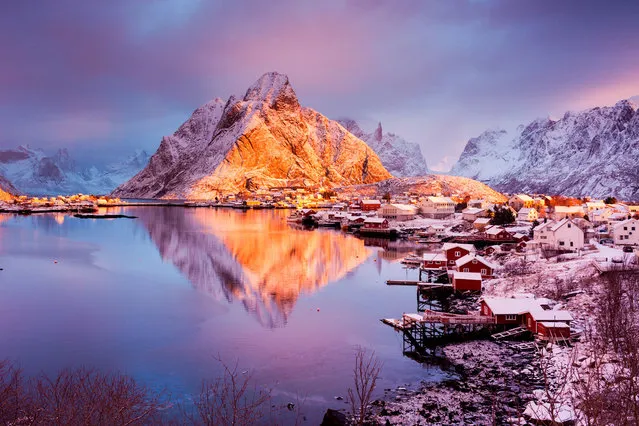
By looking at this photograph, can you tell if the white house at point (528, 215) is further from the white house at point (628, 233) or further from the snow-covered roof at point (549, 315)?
the snow-covered roof at point (549, 315)

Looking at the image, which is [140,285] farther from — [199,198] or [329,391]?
[199,198]

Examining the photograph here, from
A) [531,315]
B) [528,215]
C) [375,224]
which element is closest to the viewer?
[531,315]

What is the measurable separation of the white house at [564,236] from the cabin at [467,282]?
41.7 ft

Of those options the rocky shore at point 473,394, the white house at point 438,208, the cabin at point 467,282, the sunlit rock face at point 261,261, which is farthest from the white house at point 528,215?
the rocky shore at point 473,394

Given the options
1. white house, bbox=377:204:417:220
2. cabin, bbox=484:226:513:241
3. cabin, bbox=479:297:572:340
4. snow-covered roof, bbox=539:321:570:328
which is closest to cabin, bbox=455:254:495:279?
cabin, bbox=479:297:572:340

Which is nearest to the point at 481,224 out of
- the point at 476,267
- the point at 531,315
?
the point at 476,267

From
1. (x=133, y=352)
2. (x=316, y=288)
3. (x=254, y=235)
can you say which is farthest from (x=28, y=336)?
(x=254, y=235)

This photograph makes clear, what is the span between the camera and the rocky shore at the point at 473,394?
1495 centimetres

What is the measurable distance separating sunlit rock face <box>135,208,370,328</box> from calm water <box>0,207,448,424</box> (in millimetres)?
104

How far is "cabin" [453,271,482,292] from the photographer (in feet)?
103

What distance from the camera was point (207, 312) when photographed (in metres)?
27.2

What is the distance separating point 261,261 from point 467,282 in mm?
18572

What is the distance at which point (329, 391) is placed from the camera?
56.6 feet

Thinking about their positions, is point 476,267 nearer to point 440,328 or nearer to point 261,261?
point 440,328
